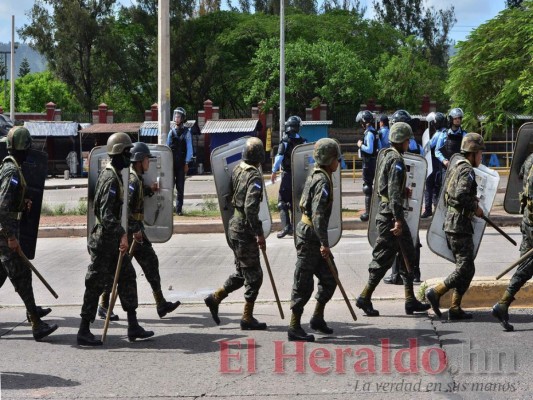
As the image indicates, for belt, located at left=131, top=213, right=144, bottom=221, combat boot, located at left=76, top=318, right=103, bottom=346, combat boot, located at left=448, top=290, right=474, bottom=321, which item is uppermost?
belt, located at left=131, top=213, right=144, bottom=221

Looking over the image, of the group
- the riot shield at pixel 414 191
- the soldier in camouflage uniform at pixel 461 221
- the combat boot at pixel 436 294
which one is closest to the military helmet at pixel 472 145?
the soldier in camouflage uniform at pixel 461 221

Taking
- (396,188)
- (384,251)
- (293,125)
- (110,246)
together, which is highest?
(293,125)

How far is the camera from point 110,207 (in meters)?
7.46

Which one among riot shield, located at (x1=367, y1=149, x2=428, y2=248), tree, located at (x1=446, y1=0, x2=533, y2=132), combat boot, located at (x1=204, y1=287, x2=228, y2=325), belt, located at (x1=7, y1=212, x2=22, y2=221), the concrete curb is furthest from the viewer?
tree, located at (x1=446, y1=0, x2=533, y2=132)

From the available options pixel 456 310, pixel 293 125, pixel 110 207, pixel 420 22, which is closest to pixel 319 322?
pixel 456 310

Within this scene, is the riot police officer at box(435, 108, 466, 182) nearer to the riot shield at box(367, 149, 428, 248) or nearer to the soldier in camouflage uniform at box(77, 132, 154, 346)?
the riot shield at box(367, 149, 428, 248)

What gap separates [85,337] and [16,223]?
1118 millimetres

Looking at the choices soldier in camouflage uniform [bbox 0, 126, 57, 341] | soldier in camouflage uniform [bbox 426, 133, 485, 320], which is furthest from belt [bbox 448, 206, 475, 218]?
soldier in camouflage uniform [bbox 0, 126, 57, 341]

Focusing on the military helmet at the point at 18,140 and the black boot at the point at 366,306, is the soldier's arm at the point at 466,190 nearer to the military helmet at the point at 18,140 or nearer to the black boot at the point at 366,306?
the black boot at the point at 366,306

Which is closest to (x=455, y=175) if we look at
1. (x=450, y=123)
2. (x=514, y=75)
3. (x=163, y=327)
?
(x=163, y=327)

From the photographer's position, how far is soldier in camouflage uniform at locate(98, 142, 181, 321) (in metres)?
8.27

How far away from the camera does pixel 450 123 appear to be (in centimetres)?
1378

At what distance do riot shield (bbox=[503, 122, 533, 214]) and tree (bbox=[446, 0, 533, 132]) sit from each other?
8.26 meters

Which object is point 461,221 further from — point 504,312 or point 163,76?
point 163,76
